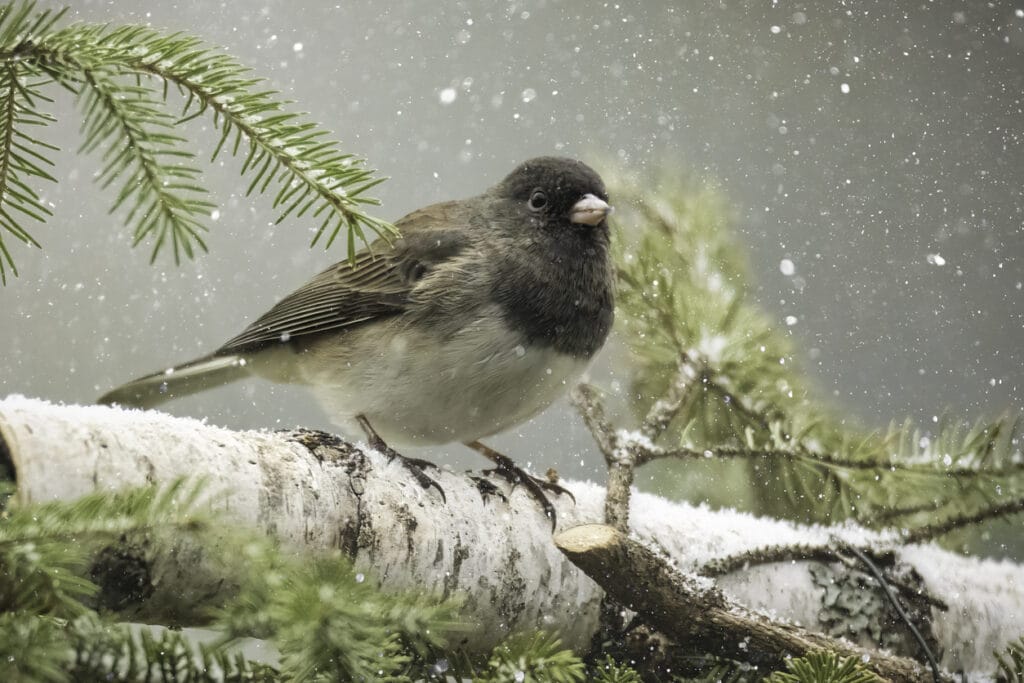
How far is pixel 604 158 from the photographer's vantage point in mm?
2109

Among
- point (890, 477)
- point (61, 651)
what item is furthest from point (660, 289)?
point (61, 651)

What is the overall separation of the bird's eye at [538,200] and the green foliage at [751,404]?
0.95ft

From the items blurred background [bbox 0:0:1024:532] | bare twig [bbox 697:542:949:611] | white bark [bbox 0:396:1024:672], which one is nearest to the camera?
white bark [bbox 0:396:1024:672]

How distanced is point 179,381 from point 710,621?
1.13 m

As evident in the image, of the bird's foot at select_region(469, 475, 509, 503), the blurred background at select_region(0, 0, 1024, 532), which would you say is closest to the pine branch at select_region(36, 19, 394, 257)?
the bird's foot at select_region(469, 475, 509, 503)

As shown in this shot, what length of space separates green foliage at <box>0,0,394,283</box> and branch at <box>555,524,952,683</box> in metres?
0.49

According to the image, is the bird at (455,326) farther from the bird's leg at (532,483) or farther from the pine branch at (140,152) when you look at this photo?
the pine branch at (140,152)

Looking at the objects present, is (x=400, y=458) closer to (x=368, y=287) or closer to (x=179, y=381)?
(x=368, y=287)

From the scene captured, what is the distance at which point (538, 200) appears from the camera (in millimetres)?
1747

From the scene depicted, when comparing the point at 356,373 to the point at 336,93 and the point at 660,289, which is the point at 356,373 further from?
the point at 336,93

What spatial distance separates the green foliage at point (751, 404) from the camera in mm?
1604

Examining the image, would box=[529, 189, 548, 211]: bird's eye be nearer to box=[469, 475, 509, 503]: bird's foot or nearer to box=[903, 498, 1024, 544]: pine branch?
box=[469, 475, 509, 503]: bird's foot

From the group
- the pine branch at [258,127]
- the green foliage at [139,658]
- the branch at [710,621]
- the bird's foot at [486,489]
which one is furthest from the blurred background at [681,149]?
the green foliage at [139,658]

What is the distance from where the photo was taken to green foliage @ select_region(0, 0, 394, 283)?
0.89 meters
